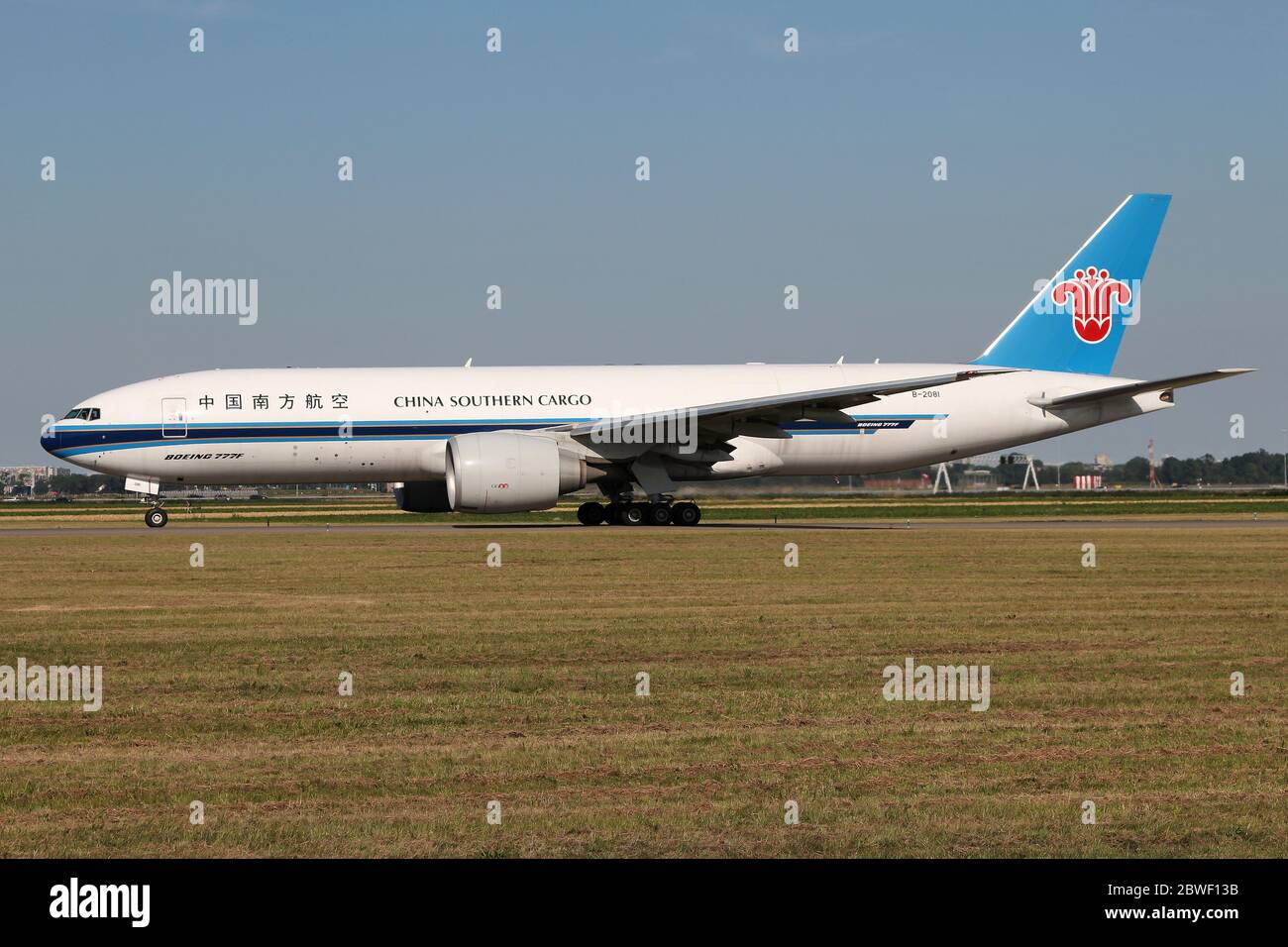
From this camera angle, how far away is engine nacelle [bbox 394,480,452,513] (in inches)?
1452

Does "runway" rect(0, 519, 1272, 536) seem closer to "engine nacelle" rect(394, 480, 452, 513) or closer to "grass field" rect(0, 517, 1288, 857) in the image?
"engine nacelle" rect(394, 480, 452, 513)

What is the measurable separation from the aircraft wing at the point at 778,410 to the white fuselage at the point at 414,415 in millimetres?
Answer: 1835

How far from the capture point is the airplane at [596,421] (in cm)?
3391

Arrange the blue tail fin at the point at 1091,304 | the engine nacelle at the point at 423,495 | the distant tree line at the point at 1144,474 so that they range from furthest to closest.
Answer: the distant tree line at the point at 1144,474, the blue tail fin at the point at 1091,304, the engine nacelle at the point at 423,495

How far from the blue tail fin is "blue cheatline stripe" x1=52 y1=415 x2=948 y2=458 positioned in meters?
7.92

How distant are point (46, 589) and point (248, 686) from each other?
9625mm

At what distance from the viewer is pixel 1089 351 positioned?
3938 cm

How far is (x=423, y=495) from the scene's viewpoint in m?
37.0

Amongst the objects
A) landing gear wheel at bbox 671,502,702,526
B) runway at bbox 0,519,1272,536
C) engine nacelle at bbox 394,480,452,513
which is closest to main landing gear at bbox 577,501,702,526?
landing gear wheel at bbox 671,502,702,526

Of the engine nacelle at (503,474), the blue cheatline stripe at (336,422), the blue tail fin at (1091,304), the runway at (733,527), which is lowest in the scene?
the runway at (733,527)

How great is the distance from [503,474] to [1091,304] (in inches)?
711

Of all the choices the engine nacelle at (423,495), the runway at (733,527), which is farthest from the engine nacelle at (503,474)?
the engine nacelle at (423,495)

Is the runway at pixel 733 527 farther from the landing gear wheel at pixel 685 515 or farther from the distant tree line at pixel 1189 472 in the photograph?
the distant tree line at pixel 1189 472

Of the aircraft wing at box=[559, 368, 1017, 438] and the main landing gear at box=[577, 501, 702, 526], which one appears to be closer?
the aircraft wing at box=[559, 368, 1017, 438]
